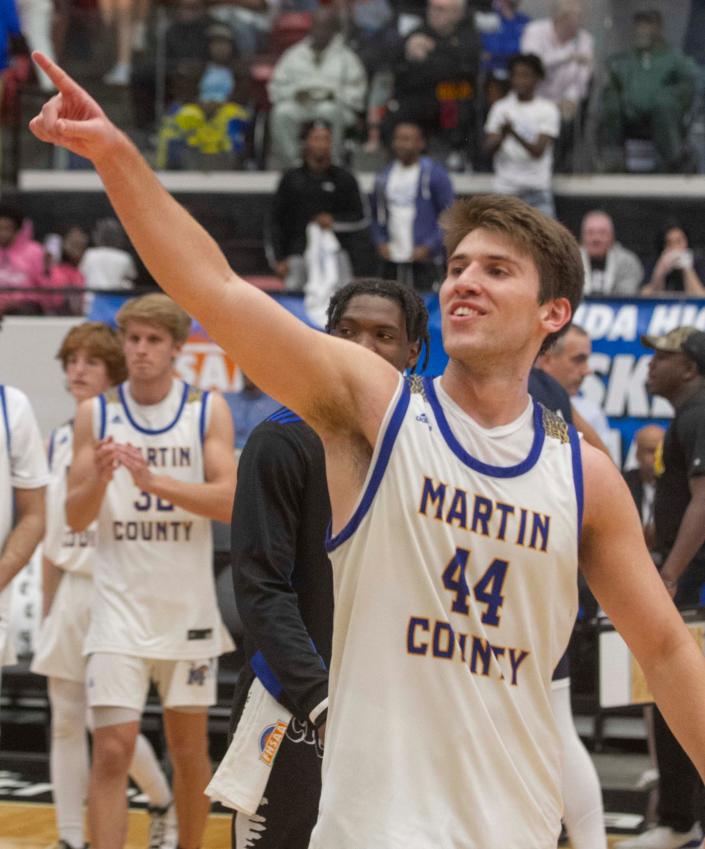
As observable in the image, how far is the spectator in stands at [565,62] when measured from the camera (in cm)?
1423

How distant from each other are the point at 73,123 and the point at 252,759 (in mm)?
1879

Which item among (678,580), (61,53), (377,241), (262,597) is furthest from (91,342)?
(61,53)

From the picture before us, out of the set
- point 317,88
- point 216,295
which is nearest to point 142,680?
point 216,295

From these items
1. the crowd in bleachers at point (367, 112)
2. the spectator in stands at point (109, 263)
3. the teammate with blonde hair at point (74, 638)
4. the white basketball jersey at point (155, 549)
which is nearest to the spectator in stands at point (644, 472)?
the crowd in bleachers at point (367, 112)

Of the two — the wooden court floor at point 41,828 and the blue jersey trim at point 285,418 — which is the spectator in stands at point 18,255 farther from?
the blue jersey trim at point 285,418

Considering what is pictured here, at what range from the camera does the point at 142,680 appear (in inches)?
246

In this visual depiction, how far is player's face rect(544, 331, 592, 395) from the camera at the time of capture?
7.57 m

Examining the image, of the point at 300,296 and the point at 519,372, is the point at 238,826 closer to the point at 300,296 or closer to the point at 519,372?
the point at 519,372

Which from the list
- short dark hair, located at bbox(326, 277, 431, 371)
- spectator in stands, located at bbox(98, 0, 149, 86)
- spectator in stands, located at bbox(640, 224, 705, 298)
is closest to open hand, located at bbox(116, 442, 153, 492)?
short dark hair, located at bbox(326, 277, 431, 371)

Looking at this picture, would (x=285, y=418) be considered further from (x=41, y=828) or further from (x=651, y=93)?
(x=651, y=93)

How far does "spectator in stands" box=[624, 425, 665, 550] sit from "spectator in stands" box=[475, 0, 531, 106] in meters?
5.54

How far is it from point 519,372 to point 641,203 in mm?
12241

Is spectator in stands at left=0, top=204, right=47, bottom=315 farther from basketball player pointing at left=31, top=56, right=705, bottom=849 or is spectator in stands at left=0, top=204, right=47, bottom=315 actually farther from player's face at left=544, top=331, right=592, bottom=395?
basketball player pointing at left=31, top=56, right=705, bottom=849

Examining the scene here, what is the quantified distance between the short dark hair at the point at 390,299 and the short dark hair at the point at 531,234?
1.05 meters
